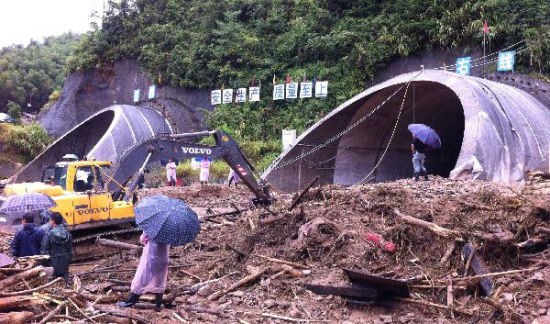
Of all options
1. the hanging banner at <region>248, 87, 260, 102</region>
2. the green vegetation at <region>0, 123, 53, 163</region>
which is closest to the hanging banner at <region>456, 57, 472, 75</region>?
the hanging banner at <region>248, 87, 260, 102</region>

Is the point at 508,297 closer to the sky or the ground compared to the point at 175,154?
closer to the ground

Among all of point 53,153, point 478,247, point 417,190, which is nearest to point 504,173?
point 417,190

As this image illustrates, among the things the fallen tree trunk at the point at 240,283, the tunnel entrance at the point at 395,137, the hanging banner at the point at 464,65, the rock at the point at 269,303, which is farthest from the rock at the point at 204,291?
the hanging banner at the point at 464,65

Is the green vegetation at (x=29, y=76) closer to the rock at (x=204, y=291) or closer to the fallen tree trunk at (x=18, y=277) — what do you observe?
the rock at (x=204, y=291)

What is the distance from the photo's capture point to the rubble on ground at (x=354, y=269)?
592cm

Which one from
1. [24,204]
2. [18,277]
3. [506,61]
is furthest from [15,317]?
[506,61]

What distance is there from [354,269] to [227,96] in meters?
24.7

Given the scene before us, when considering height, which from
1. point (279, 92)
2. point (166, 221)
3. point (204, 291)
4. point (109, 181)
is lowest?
point (204, 291)

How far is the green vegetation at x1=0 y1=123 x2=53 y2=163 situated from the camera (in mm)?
30281

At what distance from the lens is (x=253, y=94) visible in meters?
30.0

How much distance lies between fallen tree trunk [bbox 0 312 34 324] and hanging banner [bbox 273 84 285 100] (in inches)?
955

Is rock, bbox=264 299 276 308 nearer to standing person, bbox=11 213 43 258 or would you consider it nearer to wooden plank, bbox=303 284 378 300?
wooden plank, bbox=303 284 378 300

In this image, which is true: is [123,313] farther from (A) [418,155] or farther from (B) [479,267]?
(A) [418,155]

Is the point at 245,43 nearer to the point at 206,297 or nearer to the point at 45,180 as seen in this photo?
the point at 45,180
